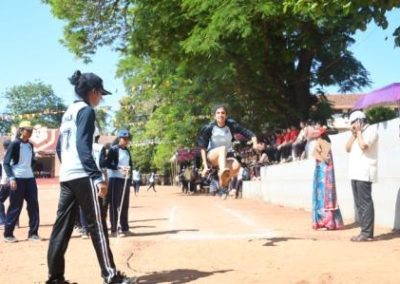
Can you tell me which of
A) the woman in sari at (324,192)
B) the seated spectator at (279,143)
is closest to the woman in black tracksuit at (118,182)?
the woman in sari at (324,192)

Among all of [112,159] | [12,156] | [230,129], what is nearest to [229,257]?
[230,129]

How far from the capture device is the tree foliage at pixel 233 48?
63.1ft

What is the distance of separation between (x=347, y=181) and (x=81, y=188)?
838cm

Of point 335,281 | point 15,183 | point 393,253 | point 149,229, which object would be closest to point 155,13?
point 149,229

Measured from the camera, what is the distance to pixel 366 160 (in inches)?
378

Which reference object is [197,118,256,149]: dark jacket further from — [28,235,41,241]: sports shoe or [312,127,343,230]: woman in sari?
[28,235,41,241]: sports shoe

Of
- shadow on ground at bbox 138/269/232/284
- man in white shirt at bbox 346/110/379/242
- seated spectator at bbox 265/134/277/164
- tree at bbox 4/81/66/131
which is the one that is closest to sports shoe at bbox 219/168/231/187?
man in white shirt at bbox 346/110/379/242

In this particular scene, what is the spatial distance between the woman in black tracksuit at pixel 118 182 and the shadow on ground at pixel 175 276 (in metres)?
4.30

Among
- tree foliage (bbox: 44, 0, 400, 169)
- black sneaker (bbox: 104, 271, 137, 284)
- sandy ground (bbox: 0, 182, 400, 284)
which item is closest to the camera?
black sneaker (bbox: 104, 271, 137, 284)

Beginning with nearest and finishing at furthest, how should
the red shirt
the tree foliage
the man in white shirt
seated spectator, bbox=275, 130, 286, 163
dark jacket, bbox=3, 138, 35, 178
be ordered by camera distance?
the man in white shirt < dark jacket, bbox=3, 138, 35, 178 < the tree foliage < the red shirt < seated spectator, bbox=275, 130, 286, 163

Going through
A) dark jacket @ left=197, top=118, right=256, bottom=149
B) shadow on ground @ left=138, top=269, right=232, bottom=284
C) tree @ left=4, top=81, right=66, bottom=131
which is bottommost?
shadow on ground @ left=138, top=269, right=232, bottom=284

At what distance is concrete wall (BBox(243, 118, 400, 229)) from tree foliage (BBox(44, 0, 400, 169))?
3481 millimetres

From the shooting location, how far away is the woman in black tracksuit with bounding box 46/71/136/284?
6199 millimetres

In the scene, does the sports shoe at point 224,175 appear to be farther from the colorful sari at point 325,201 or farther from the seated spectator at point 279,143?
the seated spectator at point 279,143
